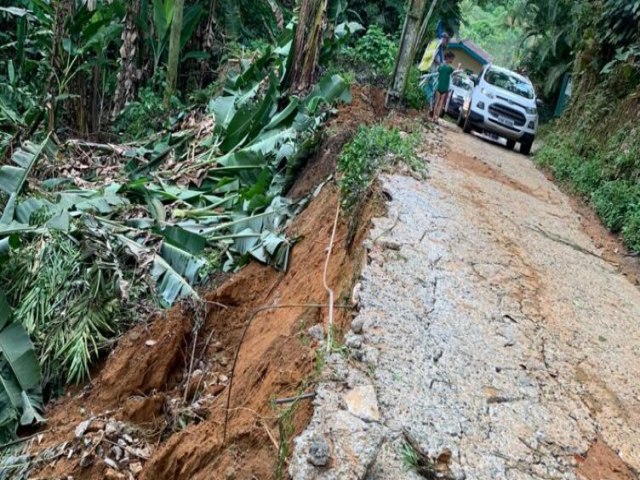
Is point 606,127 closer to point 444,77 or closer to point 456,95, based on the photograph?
point 444,77

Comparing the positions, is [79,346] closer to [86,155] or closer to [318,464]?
[318,464]

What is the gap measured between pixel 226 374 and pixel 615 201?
7631mm

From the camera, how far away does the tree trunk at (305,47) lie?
398 inches

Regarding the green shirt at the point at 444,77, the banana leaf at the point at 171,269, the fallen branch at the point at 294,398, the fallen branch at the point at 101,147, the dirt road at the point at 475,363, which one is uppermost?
the green shirt at the point at 444,77

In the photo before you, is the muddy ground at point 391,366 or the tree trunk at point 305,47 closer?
the muddy ground at point 391,366

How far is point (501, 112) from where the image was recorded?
1514cm

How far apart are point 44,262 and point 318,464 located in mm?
4447

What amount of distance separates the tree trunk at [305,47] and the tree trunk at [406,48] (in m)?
1.57

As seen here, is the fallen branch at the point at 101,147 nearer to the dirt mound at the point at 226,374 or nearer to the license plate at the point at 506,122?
the dirt mound at the point at 226,374

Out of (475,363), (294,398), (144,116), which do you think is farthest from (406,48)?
(294,398)

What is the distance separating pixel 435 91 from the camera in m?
13.3

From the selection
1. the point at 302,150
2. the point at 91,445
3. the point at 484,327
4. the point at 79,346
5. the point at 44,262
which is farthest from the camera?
the point at 302,150

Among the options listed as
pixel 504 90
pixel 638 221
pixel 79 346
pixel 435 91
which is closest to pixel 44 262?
pixel 79 346

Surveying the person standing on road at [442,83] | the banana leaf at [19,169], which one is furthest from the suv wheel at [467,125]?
the banana leaf at [19,169]
